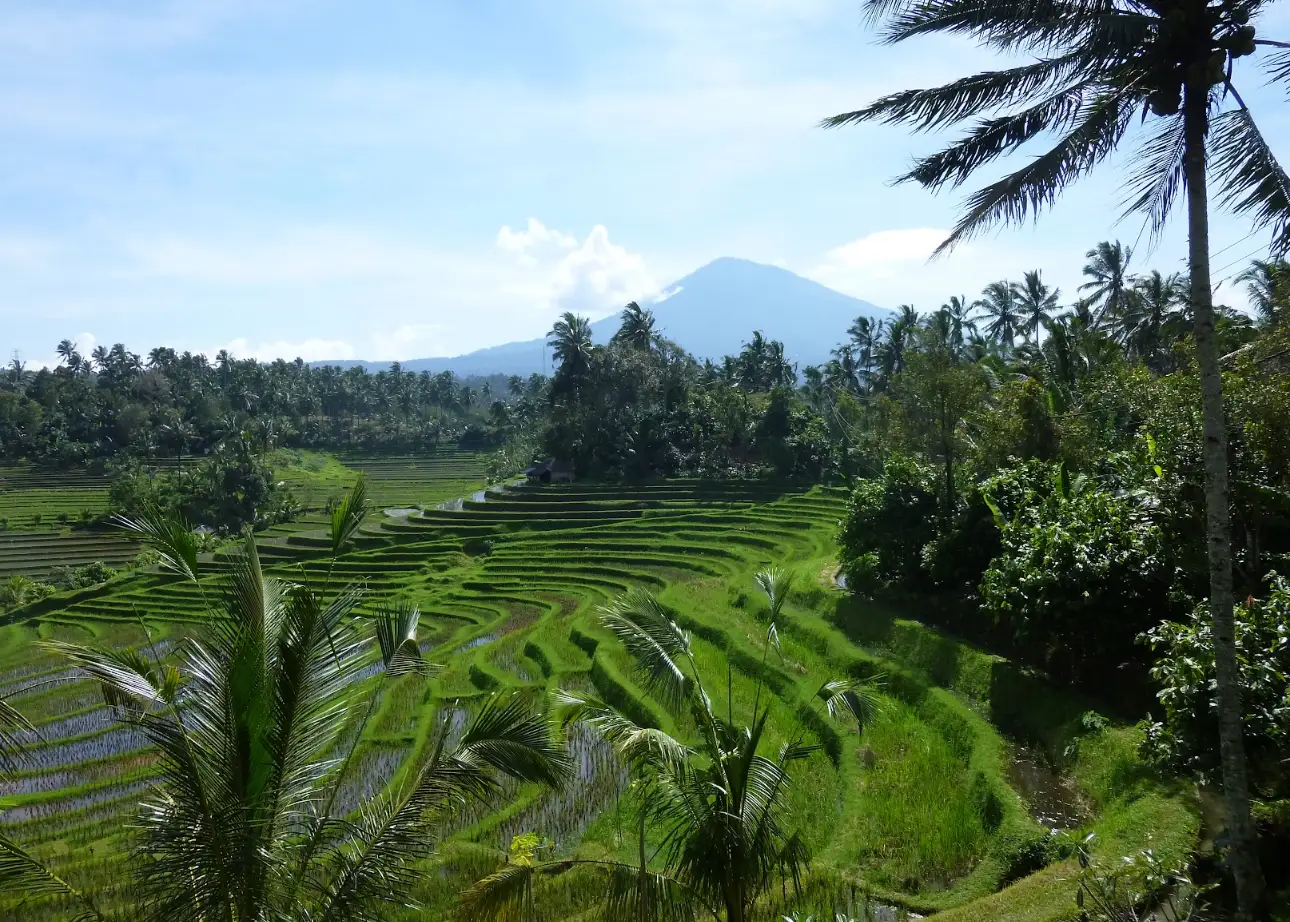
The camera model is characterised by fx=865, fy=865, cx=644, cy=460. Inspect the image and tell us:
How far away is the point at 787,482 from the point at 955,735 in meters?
32.8

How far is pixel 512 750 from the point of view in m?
6.11

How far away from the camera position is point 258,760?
589 cm

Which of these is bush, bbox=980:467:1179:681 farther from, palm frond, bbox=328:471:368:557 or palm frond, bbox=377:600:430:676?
palm frond, bbox=328:471:368:557

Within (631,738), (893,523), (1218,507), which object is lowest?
(893,523)

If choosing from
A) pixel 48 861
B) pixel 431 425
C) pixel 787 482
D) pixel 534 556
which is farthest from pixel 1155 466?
pixel 431 425

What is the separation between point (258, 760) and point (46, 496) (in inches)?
2457

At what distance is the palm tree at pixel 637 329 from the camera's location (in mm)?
60234

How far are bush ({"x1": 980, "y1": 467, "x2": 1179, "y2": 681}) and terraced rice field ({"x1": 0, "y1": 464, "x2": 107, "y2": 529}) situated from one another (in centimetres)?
5426

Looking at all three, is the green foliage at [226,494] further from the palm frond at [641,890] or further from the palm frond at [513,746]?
the palm frond at [513,746]

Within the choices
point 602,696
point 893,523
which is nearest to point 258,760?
point 602,696

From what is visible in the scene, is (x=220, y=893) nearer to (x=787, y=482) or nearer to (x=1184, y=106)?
(x=1184, y=106)

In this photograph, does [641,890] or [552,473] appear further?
[552,473]

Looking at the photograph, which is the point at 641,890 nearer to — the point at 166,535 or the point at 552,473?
the point at 166,535

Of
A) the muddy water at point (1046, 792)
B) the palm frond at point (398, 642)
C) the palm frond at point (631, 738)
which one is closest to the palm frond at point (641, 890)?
the palm frond at point (631, 738)
